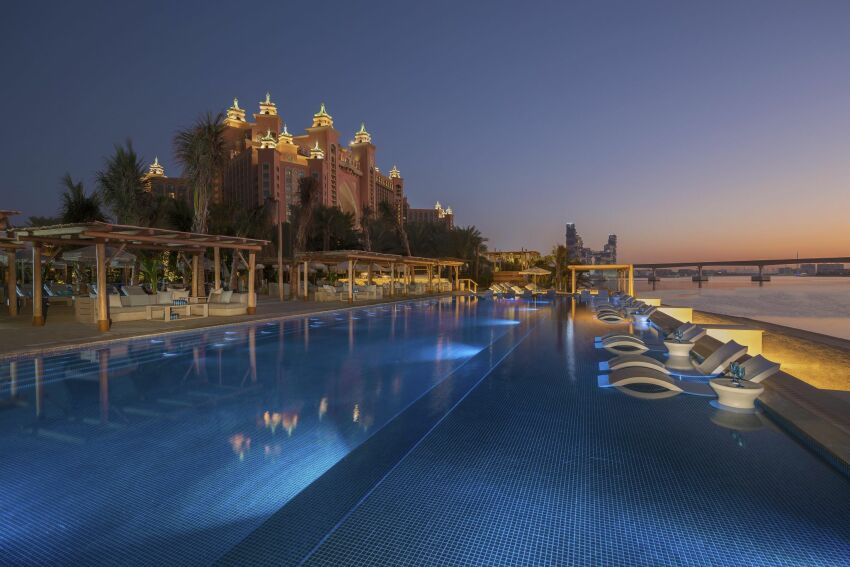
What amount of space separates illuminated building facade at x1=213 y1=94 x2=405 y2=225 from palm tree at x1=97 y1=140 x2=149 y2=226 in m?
60.5

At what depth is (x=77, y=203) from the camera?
738 inches

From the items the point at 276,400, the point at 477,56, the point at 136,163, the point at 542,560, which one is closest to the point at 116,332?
the point at 276,400

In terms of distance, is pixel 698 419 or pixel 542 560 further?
pixel 698 419

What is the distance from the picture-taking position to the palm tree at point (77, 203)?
18.5 meters

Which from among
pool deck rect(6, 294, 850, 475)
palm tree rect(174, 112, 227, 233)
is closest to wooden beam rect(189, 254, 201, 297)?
palm tree rect(174, 112, 227, 233)

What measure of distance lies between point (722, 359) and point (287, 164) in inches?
3475

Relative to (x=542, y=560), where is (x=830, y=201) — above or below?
above

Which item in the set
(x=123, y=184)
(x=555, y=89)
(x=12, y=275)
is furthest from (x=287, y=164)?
(x=12, y=275)

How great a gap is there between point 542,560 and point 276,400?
11.4 ft

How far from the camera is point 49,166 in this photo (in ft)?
207

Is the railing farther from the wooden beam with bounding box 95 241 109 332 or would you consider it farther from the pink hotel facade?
the pink hotel facade

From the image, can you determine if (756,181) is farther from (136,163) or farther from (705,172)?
(136,163)

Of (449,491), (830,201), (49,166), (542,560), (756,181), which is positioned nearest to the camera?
(542,560)

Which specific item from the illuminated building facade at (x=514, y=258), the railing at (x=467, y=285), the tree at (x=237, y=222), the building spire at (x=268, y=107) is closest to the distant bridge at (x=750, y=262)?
the illuminated building facade at (x=514, y=258)
